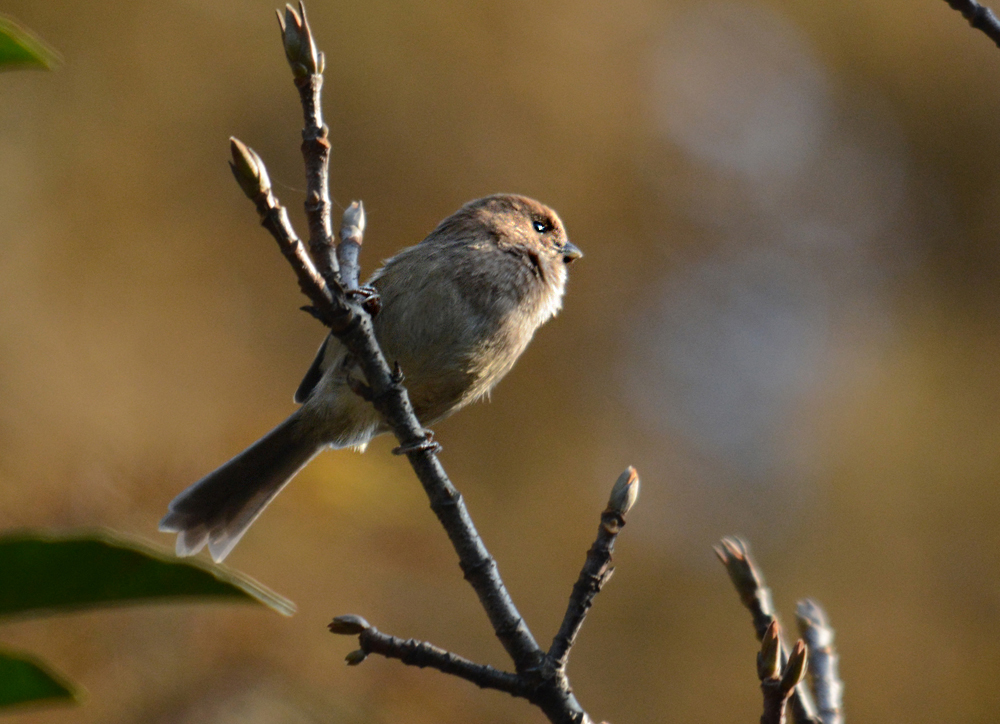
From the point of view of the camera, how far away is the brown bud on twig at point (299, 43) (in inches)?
77.9

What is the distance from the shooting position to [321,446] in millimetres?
4082

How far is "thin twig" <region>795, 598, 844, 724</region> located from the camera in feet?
7.49

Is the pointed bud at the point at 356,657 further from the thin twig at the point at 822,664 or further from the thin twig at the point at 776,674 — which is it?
the thin twig at the point at 822,664

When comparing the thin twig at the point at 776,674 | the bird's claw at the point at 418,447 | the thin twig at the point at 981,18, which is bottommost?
the thin twig at the point at 776,674

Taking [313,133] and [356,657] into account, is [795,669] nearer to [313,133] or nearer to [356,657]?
[356,657]

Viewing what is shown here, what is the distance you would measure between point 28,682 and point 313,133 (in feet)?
4.57

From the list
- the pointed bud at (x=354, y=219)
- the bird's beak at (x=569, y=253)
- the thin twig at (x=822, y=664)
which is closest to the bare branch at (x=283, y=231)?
the pointed bud at (x=354, y=219)

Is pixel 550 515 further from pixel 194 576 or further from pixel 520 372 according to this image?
pixel 194 576

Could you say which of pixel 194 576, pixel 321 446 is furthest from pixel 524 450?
pixel 194 576

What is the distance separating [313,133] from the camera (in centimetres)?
214

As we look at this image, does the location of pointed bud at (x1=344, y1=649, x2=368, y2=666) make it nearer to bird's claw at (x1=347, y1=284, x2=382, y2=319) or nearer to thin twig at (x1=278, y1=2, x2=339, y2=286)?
thin twig at (x1=278, y1=2, x2=339, y2=286)

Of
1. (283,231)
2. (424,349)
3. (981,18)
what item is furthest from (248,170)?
(424,349)

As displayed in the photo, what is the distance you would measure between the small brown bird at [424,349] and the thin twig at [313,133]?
4.33 feet

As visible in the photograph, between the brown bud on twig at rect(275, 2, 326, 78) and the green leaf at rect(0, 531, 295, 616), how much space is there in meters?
1.28
